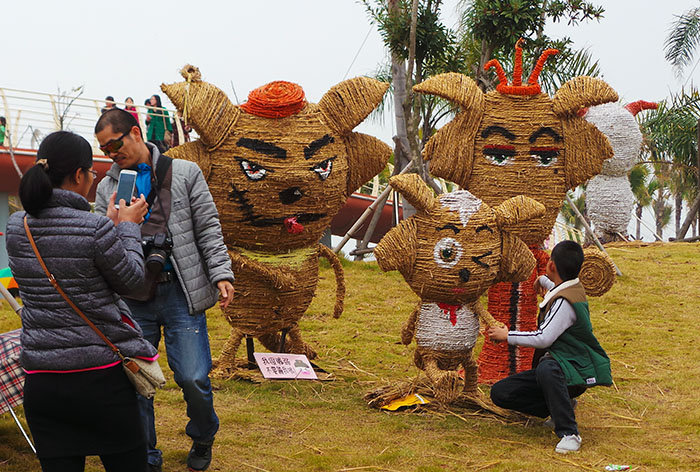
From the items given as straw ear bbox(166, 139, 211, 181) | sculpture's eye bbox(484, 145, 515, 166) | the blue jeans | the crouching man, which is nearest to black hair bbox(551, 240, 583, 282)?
the crouching man

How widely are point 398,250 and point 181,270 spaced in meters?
1.79

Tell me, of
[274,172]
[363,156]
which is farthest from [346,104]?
[274,172]

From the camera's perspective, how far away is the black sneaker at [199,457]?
3.48 meters

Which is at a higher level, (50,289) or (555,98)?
(555,98)

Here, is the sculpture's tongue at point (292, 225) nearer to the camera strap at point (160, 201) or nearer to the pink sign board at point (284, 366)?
the pink sign board at point (284, 366)

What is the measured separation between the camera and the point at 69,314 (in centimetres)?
249

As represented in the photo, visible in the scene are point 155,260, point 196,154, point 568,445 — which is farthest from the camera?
point 196,154

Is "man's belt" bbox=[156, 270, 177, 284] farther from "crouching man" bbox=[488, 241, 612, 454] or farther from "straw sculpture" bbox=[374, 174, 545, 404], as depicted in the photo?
"crouching man" bbox=[488, 241, 612, 454]

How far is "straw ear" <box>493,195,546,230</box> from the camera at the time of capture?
4848 mm

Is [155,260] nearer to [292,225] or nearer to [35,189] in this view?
[35,189]

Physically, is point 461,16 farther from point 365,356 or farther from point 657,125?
point 657,125

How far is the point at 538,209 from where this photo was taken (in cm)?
490

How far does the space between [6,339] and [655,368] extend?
16.2 feet

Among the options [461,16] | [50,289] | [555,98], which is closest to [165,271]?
A: [50,289]
